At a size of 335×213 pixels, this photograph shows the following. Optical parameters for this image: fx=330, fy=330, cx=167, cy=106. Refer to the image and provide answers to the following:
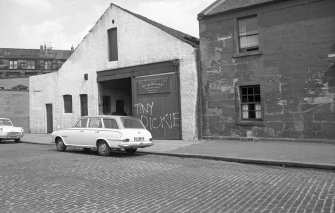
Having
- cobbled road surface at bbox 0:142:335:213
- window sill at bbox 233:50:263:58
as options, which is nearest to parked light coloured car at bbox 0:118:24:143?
cobbled road surface at bbox 0:142:335:213

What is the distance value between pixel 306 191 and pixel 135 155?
23.4ft

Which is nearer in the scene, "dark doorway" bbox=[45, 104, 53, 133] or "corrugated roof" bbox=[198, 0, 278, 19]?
"corrugated roof" bbox=[198, 0, 278, 19]

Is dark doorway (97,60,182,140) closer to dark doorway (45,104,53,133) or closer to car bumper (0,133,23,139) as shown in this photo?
car bumper (0,133,23,139)

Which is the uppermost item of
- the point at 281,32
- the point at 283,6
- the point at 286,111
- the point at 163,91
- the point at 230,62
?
the point at 283,6

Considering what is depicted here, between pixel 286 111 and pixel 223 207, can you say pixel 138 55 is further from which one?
pixel 223 207

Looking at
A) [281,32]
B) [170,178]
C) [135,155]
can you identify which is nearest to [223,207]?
[170,178]

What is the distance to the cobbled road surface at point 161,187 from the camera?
5445mm

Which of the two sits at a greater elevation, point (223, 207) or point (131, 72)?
point (131, 72)

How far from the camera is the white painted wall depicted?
53.6ft

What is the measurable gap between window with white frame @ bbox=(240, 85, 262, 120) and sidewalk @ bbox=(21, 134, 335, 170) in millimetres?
1289

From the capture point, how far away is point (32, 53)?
84875 mm

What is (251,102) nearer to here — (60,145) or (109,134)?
(109,134)

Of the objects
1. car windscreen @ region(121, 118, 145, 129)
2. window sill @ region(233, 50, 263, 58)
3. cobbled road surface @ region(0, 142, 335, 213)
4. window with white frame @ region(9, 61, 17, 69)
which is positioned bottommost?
cobbled road surface @ region(0, 142, 335, 213)

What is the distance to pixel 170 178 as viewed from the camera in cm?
783
